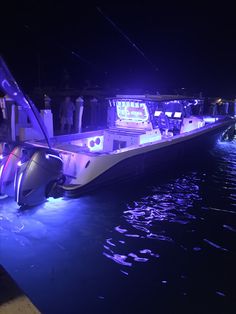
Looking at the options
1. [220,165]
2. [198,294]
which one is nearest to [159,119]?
[220,165]

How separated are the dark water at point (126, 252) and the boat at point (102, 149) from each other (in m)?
0.43

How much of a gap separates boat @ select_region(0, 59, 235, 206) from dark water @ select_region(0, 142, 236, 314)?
435 millimetres

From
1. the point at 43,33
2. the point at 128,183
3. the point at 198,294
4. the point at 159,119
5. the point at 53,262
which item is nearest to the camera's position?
the point at 198,294

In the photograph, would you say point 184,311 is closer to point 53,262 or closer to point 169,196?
point 53,262

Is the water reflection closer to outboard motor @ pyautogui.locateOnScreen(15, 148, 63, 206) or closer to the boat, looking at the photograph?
the boat

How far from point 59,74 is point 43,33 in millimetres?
9407

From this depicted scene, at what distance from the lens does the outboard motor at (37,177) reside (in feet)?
16.7

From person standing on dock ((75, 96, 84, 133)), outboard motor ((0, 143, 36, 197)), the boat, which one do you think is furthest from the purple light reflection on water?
person standing on dock ((75, 96, 84, 133))

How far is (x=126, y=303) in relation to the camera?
11.3 feet

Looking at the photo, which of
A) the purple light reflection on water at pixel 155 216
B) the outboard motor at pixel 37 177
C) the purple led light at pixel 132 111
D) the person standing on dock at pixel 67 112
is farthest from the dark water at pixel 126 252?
the person standing on dock at pixel 67 112

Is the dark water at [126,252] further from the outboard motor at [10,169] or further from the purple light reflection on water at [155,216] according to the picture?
the outboard motor at [10,169]

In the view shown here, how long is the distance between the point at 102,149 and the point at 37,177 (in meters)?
3.78

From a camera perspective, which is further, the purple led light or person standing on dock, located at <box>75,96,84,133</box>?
person standing on dock, located at <box>75,96,84,133</box>

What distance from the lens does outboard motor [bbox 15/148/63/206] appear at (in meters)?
5.09
